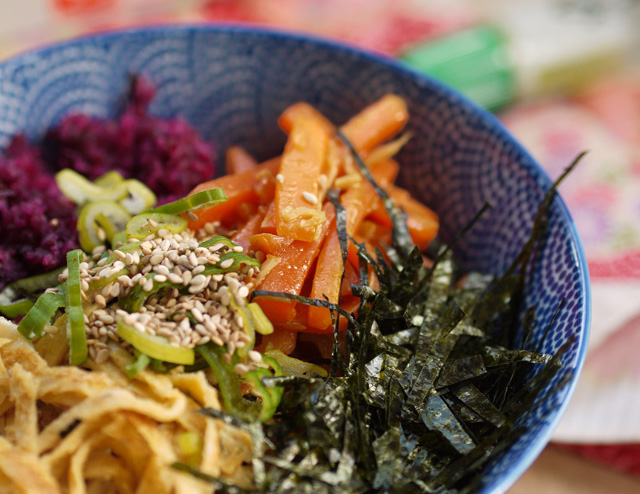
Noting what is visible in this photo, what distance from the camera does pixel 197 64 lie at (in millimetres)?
2381

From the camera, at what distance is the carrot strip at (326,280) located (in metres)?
1.58

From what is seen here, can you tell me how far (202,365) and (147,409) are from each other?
215 millimetres

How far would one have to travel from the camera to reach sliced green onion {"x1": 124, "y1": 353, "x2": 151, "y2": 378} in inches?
53.6

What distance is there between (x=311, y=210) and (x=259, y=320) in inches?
15.0

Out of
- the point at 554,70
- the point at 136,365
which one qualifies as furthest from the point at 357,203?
the point at 554,70

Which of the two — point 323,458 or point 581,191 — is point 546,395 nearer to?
point 323,458

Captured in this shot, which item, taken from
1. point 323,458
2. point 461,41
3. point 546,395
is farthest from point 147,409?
point 461,41

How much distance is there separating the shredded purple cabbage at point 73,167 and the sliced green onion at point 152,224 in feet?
0.66

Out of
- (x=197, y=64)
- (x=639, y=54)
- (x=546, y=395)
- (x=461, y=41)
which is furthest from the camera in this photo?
(x=639, y=54)

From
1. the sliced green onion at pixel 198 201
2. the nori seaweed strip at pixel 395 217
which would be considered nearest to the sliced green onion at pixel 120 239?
the sliced green onion at pixel 198 201

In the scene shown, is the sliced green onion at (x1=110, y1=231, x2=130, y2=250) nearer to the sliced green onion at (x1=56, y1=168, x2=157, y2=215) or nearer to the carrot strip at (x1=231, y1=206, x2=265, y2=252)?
the sliced green onion at (x1=56, y1=168, x2=157, y2=215)

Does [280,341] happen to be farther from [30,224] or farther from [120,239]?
[30,224]

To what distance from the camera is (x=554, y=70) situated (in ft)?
10.3

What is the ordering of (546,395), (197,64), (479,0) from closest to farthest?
(546,395) < (197,64) < (479,0)
